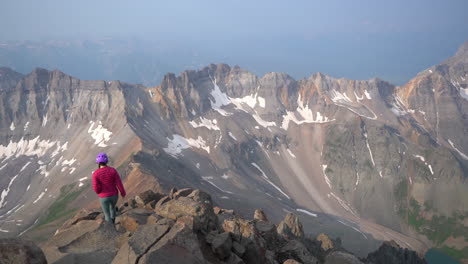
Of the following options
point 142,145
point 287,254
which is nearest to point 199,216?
point 287,254

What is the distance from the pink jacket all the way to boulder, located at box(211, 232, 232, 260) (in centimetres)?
596

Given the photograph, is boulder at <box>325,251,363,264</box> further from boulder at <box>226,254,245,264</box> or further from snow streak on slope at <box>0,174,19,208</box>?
snow streak on slope at <box>0,174,19,208</box>

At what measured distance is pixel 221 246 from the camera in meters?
19.3

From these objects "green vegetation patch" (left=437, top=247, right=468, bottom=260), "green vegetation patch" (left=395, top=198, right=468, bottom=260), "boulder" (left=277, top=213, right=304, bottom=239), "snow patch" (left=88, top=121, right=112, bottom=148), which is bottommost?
"green vegetation patch" (left=437, top=247, right=468, bottom=260)

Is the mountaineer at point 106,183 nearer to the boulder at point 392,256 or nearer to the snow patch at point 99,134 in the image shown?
the boulder at point 392,256

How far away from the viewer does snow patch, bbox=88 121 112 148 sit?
176 meters

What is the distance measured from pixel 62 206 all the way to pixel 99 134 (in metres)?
63.0

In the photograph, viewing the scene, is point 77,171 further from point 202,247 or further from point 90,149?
point 202,247

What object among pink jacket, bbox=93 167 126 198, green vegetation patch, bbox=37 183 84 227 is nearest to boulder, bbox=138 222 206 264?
pink jacket, bbox=93 167 126 198

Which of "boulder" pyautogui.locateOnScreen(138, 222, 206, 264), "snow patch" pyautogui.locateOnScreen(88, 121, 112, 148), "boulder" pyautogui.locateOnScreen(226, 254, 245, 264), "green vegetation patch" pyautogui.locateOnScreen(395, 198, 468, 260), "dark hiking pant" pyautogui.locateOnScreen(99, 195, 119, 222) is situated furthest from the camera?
"snow patch" pyautogui.locateOnScreen(88, 121, 112, 148)

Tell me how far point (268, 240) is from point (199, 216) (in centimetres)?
829

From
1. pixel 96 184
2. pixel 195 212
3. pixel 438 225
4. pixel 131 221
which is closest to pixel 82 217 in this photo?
pixel 131 221

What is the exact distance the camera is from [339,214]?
17462cm

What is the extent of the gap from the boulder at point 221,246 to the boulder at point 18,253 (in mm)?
7991
